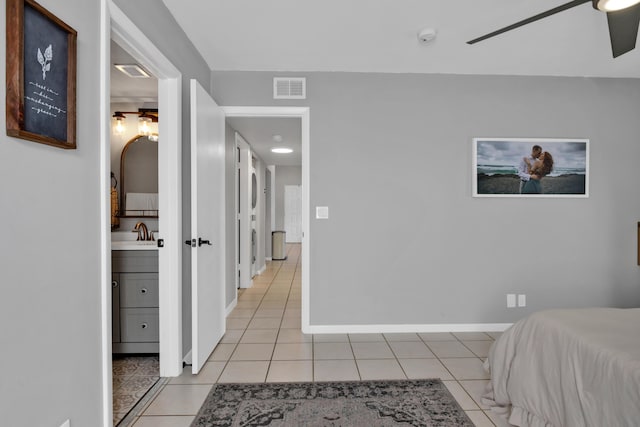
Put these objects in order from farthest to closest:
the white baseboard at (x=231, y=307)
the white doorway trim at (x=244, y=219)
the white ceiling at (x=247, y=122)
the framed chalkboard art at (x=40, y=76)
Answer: the white doorway trim at (x=244, y=219)
the white baseboard at (x=231, y=307)
the white ceiling at (x=247, y=122)
the framed chalkboard art at (x=40, y=76)

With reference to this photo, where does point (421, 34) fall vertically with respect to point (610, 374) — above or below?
above

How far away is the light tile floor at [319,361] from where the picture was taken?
2.19 m

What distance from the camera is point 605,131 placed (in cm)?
348

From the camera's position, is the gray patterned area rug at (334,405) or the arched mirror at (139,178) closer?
the gray patterned area rug at (334,405)

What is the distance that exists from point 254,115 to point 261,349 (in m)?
2.07

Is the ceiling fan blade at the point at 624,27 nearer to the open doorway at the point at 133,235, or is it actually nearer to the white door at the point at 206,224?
the white door at the point at 206,224

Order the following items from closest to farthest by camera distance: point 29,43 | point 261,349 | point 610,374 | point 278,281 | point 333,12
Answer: point 29,43 → point 610,374 → point 333,12 → point 261,349 → point 278,281

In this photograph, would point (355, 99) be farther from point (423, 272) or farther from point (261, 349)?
point (261, 349)

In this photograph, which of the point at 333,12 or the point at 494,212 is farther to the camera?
the point at 494,212

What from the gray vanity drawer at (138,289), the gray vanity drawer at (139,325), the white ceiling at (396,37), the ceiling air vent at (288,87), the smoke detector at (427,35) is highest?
the white ceiling at (396,37)

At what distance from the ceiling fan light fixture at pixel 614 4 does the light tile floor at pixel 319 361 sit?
2.11 meters

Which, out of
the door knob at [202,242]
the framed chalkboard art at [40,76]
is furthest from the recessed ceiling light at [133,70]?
the framed chalkboard art at [40,76]

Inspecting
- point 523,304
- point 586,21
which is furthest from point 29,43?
point 523,304

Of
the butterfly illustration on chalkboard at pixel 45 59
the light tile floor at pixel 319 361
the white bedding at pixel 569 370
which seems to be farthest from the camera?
the light tile floor at pixel 319 361
